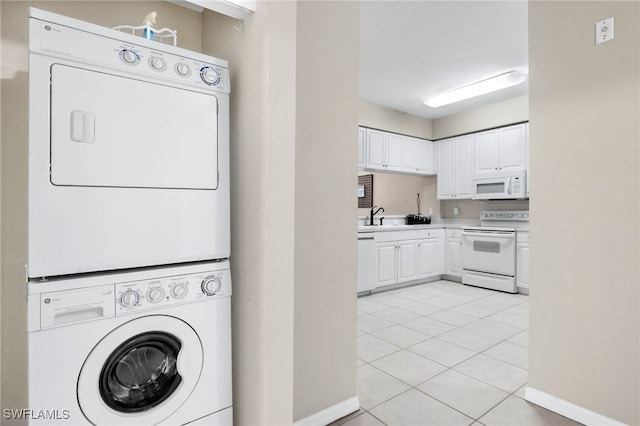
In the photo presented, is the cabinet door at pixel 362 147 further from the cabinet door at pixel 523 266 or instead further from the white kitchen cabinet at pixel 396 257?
the cabinet door at pixel 523 266

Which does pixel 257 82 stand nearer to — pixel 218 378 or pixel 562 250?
pixel 218 378

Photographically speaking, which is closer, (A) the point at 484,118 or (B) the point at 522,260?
(B) the point at 522,260

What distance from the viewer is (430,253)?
5277 millimetres

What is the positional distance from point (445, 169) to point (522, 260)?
1889 mm

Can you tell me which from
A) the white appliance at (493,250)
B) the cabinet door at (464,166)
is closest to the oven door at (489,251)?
the white appliance at (493,250)

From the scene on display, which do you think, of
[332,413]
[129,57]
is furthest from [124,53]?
[332,413]

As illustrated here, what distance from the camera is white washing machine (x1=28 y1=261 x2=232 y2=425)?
1.11 meters

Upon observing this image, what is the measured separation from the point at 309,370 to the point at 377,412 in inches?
20.6

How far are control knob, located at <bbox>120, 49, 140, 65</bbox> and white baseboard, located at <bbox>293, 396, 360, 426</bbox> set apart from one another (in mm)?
1715

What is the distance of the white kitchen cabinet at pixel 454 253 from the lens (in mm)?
5289

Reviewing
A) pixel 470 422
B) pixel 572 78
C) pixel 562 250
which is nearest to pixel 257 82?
pixel 572 78

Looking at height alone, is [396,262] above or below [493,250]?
below

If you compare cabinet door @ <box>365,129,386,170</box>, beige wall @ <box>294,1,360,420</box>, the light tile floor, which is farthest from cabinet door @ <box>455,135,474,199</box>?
beige wall @ <box>294,1,360,420</box>

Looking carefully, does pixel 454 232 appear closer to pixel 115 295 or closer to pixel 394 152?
pixel 394 152
